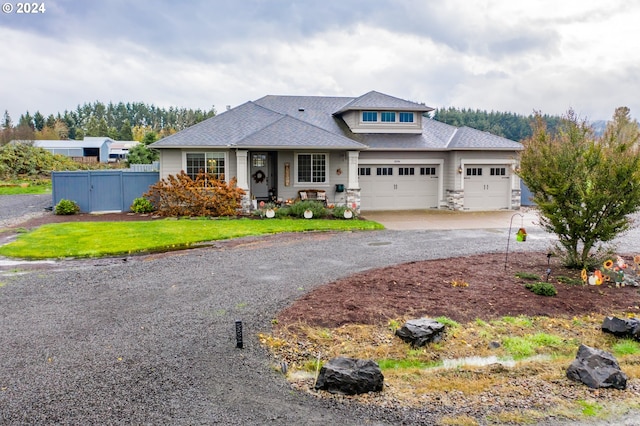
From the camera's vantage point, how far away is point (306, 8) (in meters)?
17.1

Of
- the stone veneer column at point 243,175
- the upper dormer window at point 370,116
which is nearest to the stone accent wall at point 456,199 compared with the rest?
the upper dormer window at point 370,116

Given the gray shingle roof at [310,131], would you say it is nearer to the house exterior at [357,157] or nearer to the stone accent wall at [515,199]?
the house exterior at [357,157]

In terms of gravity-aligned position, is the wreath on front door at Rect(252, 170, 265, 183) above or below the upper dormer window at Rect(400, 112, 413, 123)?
below

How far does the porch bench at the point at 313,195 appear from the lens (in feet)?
61.8

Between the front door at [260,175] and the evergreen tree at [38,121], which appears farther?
Result: the evergreen tree at [38,121]

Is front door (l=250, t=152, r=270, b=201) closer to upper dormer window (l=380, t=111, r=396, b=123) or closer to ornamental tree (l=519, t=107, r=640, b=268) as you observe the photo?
upper dormer window (l=380, t=111, r=396, b=123)

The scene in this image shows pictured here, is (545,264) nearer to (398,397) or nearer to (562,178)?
(562,178)

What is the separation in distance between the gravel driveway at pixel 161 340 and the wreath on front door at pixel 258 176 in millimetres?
9254

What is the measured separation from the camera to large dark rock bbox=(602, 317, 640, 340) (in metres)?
5.91

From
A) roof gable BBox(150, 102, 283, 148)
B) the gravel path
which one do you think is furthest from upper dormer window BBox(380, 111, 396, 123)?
the gravel path

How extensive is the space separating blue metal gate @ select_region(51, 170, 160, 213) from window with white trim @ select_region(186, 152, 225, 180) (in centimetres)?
224

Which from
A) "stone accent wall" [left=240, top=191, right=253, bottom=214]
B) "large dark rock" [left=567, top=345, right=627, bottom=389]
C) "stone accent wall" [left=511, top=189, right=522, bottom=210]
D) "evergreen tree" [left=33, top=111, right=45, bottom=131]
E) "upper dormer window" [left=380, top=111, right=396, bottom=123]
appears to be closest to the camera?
"large dark rock" [left=567, top=345, right=627, bottom=389]

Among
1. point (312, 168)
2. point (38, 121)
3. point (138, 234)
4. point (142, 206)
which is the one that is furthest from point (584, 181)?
point (38, 121)
